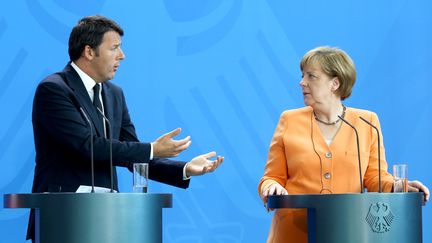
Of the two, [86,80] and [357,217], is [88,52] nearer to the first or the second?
[86,80]

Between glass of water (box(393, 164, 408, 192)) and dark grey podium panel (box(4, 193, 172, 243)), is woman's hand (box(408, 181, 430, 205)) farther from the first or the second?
dark grey podium panel (box(4, 193, 172, 243))

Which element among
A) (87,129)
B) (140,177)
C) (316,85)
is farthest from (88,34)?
(316,85)

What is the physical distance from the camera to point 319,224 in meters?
3.11

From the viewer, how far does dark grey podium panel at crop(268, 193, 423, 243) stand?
3082 millimetres

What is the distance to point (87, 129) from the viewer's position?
3.46 m

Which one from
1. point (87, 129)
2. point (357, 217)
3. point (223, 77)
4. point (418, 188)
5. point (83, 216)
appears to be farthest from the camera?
point (223, 77)

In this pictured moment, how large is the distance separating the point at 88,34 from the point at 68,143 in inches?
25.6

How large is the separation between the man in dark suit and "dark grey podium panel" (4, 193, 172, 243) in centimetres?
31

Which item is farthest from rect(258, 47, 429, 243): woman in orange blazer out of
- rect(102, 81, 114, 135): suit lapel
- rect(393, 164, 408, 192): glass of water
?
rect(102, 81, 114, 135): suit lapel

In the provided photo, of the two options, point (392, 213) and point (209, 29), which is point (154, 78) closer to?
point (209, 29)

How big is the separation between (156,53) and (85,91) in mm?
1045

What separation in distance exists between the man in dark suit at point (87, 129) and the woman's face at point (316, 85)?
519mm

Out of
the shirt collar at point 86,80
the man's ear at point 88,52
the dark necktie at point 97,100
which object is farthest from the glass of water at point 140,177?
the man's ear at point 88,52

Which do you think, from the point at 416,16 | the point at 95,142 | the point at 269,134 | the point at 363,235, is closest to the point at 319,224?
the point at 363,235
